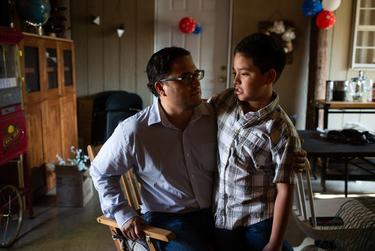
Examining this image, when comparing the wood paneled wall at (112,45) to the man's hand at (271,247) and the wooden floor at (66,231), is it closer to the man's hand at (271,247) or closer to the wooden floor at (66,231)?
the wooden floor at (66,231)

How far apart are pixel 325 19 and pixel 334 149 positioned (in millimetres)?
2040

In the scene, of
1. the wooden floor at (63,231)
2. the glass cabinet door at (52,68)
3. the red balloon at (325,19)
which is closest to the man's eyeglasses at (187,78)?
the wooden floor at (63,231)

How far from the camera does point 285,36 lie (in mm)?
4379

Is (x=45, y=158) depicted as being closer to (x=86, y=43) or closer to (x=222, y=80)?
(x=86, y=43)

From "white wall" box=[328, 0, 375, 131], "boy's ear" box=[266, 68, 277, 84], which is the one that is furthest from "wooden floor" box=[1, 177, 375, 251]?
"white wall" box=[328, 0, 375, 131]

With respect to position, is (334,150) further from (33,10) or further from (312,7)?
(33,10)

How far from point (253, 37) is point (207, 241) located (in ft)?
2.52

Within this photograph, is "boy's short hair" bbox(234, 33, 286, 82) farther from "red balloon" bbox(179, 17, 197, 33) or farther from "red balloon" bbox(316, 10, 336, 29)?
"red balloon" bbox(179, 17, 197, 33)

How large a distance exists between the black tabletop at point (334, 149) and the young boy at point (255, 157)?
4.26 ft

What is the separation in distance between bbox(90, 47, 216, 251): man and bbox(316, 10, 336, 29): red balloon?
3101 millimetres

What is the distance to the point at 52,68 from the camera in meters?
3.47

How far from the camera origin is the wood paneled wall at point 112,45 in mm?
4723

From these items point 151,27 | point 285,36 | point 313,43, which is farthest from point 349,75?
point 151,27

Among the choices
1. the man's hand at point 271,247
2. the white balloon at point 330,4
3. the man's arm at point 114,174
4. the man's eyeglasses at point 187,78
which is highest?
the white balloon at point 330,4
